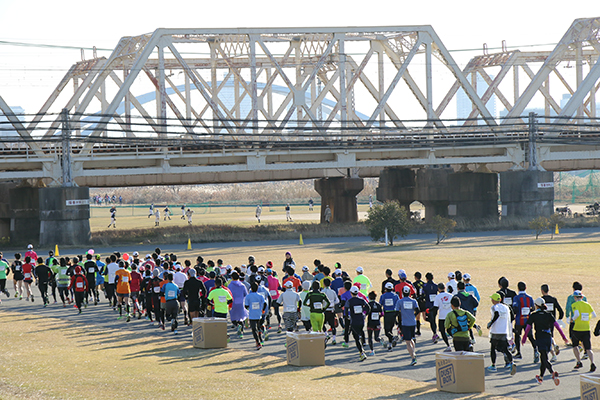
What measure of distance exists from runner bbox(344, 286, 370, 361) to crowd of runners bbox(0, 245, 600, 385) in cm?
2

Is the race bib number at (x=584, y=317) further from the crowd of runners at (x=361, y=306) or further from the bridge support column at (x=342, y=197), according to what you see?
the bridge support column at (x=342, y=197)

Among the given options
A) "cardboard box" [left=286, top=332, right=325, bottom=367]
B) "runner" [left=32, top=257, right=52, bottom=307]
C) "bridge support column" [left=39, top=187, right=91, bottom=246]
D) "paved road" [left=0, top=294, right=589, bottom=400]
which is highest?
"bridge support column" [left=39, top=187, right=91, bottom=246]

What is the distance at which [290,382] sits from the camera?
12.8 metres

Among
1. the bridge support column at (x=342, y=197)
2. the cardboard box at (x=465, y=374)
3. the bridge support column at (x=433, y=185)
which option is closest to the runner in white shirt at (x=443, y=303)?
the cardboard box at (x=465, y=374)

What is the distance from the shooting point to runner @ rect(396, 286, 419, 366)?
14289mm

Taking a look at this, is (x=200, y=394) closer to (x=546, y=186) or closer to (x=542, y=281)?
(x=542, y=281)

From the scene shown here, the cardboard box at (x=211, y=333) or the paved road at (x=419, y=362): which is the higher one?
the cardboard box at (x=211, y=333)

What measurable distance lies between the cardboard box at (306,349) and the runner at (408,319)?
1.65 m

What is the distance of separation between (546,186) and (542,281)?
27467 mm

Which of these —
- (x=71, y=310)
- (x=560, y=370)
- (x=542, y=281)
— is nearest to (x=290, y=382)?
(x=560, y=370)

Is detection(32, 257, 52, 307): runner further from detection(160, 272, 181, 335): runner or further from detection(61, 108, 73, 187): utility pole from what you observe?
detection(61, 108, 73, 187): utility pole

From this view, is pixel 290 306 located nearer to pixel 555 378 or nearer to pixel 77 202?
pixel 555 378

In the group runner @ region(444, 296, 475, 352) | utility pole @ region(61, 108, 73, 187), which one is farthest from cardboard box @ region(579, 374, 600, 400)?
utility pole @ region(61, 108, 73, 187)

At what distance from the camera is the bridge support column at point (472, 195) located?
2087 inches
